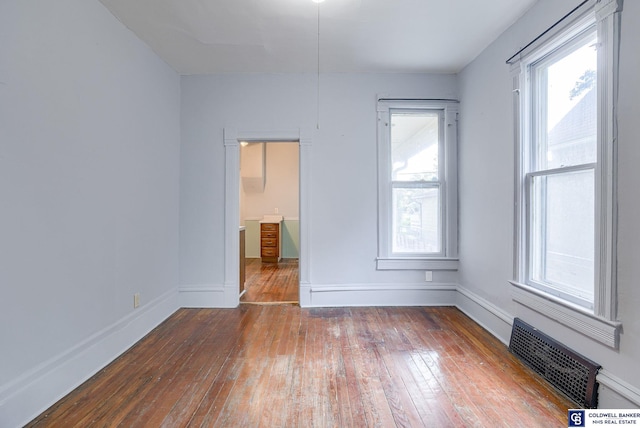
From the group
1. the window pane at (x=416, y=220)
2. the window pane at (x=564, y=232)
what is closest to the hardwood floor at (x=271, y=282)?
the window pane at (x=416, y=220)

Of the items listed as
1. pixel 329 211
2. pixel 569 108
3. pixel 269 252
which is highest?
pixel 569 108

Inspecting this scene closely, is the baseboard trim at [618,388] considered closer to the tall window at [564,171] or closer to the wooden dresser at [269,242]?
the tall window at [564,171]

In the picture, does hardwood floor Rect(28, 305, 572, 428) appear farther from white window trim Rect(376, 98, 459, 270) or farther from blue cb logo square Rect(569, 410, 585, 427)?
white window trim Rect(376, 98, 459, 270)

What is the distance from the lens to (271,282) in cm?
520

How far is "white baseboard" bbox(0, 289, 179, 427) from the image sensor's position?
1769 millimetres

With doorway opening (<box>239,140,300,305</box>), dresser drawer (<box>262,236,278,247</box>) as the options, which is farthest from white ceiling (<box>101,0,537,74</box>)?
Answer: dresser drawer (<box>262,236,278,247</box>)

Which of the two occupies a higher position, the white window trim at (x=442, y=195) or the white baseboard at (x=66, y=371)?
the white window trim at (x=442, y=195)

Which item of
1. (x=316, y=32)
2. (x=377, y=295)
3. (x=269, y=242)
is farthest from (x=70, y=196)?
(x=269, y=242)

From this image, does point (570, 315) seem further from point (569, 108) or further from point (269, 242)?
point (269, 242)

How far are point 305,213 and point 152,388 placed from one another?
2.26 metres

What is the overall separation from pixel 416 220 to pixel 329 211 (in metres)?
1.06

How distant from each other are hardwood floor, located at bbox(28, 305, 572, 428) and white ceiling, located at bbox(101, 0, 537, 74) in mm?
2750

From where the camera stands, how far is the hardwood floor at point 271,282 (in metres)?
4.29

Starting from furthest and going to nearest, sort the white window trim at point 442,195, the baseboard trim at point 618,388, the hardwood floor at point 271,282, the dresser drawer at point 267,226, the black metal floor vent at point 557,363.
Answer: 1. the dresser drawer at point 267,226
2. the hardwood floor at point 271,282
3. the white window trim at point 442,195
4. the black metal floor vent at point 557,363
5. the baseboard trim at point 618,388
